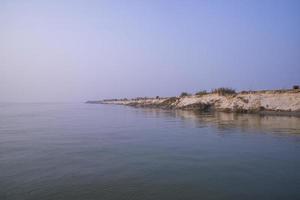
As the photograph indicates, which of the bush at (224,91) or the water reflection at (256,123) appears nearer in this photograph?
the water reflection at (256,123)

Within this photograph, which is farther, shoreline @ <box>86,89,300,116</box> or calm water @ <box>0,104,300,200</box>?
shoreline @ <box>86,89,300,116</box>

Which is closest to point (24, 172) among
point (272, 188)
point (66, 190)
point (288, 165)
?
point (66, 190)

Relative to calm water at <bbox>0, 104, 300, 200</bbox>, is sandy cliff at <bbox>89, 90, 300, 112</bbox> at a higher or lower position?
higher

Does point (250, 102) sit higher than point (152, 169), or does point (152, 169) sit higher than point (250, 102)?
point (250, 102)

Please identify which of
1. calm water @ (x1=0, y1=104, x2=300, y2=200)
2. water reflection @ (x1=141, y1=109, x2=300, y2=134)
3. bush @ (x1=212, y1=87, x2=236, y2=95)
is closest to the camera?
calm water @ (x1=0, y1=104, x2=300, y2=200)

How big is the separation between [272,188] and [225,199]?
1.79 metres

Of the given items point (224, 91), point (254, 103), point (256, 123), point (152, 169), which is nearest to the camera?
point (152, 169)

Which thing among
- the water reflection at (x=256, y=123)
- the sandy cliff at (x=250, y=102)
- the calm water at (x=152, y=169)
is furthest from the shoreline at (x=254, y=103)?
the calm water at (x=152, y=169)

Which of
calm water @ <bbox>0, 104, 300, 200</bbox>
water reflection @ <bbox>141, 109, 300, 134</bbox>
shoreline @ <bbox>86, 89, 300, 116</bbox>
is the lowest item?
calm water @ <bbox>0, 104, 300, 200</bbox>

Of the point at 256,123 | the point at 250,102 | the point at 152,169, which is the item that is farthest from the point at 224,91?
the point at 152,169

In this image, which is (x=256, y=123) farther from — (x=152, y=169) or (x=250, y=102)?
(x=152, y=169)

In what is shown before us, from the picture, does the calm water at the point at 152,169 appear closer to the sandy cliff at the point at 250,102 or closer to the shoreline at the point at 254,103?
the shoreline at the point at 254,103

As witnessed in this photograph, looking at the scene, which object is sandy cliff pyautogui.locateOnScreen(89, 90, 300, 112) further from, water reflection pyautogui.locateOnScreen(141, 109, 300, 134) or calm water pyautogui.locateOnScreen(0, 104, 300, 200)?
calm water pyautogui.locateOnScreen(0, 104, 300, 200)

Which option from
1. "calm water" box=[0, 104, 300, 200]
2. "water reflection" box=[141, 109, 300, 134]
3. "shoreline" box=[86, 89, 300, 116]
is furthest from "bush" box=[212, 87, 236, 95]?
"calm water" box=[0, 104, 300, 200]
